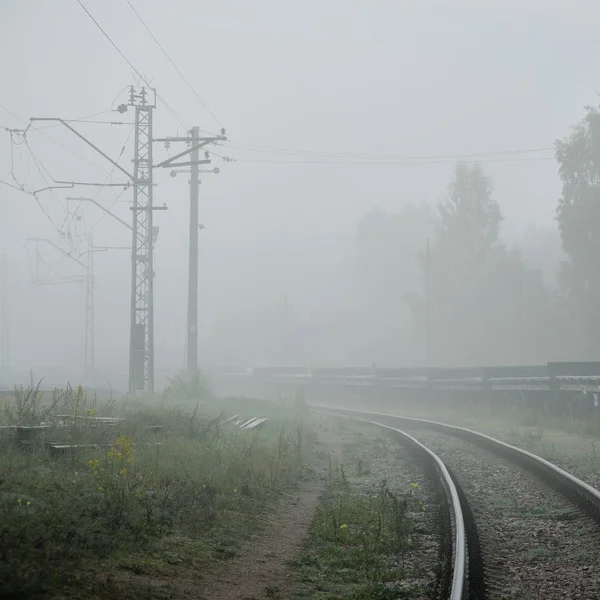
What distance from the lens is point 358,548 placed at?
8539mm

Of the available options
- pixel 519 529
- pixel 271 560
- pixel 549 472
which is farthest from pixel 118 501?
pixel 549 472

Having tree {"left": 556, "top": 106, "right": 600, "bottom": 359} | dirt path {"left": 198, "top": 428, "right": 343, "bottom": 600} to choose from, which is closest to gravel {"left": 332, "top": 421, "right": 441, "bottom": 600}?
dirt path {"left": 198, "top": 428, "right": 343, "bottom": 600}

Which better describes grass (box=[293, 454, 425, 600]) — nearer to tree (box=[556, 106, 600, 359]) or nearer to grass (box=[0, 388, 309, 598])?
grass (box=[0, 388, 309, 598])

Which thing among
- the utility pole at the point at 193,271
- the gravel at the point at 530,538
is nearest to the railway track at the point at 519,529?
the gravel at the point at 530,538

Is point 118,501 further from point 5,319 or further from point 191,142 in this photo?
point 5,319

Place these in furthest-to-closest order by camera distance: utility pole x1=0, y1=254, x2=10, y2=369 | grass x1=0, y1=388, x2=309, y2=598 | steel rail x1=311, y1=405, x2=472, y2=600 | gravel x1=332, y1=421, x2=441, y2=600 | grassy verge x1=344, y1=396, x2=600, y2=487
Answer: utility pole x1=0, y1=254, x2=10, y2=369, grassy verge x1=344, y1=396, x2=600, y2=487, gravel x1=332, y1=421, x2=441, y2=600, steel rail x1=311, y1=405, x2=472, y2=600, grass x1=0, y1=388, x2=309, y2=598

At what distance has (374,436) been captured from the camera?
22.7 metres

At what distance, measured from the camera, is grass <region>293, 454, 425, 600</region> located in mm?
7052

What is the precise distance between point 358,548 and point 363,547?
11 cm

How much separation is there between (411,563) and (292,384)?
43072 mm

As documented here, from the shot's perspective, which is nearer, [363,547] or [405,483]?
[363,547]

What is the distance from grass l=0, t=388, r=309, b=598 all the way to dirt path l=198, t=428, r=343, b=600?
233mm

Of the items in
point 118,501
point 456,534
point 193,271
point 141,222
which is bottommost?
point 456,534

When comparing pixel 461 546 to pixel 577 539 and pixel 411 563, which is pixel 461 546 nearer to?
pixel 411 563
